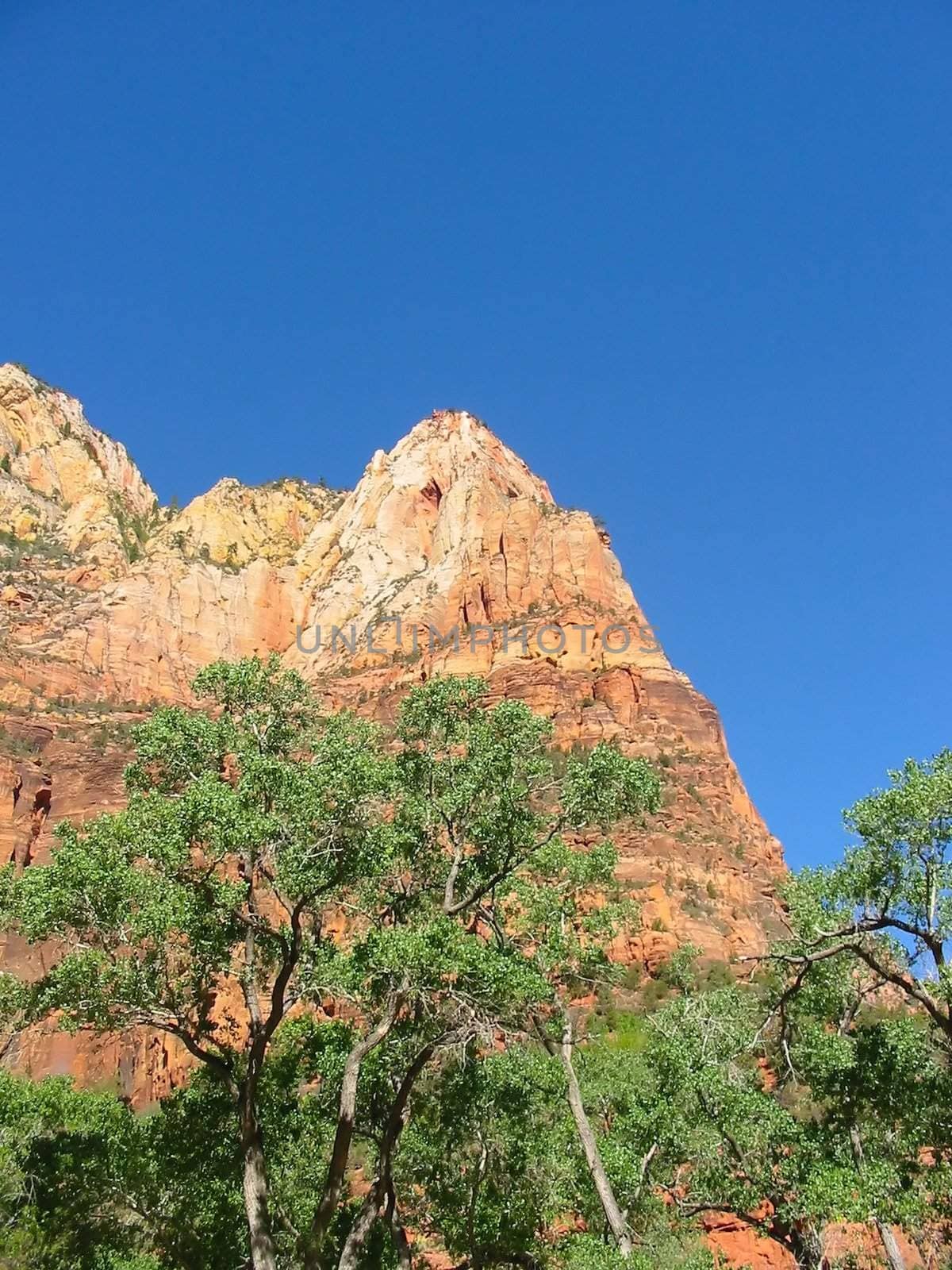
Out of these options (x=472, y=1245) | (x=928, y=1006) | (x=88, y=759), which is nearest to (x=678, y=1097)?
(x=472, y=1245)

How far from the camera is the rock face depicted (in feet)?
207

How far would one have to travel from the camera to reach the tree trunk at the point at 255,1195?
12656 millimetres

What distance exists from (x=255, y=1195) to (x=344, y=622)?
94920 millimetres

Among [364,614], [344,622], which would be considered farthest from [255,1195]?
[344,622]

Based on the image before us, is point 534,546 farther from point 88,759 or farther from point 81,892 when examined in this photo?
point 81,892

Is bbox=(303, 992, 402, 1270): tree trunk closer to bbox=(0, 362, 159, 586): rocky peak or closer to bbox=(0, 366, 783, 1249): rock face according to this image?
bbox=(0, 366, 783, 1249): rock face

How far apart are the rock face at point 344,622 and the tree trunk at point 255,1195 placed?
37141mm

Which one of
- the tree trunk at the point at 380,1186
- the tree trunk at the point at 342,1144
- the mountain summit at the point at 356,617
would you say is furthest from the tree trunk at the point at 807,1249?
the mountain summit at the point at 356,617

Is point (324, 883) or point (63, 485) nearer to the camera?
point (324, 883)

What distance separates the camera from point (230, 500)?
12825cm

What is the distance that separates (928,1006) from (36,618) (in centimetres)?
9471

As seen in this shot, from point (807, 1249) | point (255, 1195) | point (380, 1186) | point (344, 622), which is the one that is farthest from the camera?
point (344, 622)

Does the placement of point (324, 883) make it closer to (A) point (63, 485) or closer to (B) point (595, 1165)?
(B) point (595, 1165)

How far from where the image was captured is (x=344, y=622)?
107 meters
